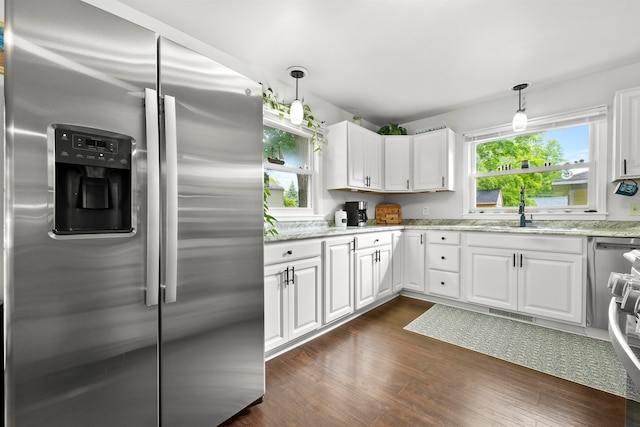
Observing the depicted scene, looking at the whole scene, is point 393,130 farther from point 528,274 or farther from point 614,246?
point 614,246

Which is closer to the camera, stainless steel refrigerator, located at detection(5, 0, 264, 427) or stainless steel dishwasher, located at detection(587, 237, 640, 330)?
stainless steel refrigerator, located at detection(5, 0, 264, 427)

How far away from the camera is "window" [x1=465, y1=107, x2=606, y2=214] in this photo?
280cm

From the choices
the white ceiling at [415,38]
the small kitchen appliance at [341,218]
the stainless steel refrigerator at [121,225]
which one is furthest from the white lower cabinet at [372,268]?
the white ceiling at [415,38]

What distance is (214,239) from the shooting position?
1269mm

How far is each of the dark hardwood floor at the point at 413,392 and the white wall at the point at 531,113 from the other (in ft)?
6.61

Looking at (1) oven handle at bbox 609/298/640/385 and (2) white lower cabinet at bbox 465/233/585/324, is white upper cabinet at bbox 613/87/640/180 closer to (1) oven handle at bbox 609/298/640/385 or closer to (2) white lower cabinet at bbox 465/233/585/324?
(2) white lower cabinet at bbox 465/233/585/324

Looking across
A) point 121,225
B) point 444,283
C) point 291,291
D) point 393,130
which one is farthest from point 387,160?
point 121,225

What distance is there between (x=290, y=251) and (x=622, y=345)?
1710mm

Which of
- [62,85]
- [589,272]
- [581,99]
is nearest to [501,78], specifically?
[581,99]

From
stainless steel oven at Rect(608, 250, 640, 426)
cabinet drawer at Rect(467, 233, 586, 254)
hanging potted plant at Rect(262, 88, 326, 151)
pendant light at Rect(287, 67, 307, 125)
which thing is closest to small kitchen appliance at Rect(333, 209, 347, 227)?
hanging potted plant at Rect(262, 88, 326, 151)

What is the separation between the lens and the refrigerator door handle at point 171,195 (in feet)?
3.58

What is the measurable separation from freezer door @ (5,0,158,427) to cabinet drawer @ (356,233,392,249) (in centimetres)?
194

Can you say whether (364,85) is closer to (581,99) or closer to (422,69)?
(422,69)

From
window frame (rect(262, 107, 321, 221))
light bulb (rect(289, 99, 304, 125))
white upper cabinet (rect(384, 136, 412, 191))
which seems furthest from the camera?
white upper cabinet (rect(384, 136, 412, 191))
